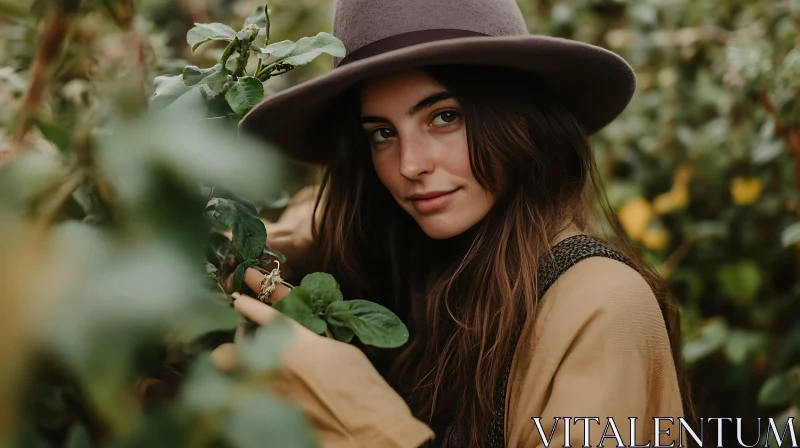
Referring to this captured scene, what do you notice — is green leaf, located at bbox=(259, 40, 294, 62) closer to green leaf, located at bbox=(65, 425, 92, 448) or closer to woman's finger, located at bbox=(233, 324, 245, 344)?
woman's finger, located at bbox=(233, 324, 245, 344)

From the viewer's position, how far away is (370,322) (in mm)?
980

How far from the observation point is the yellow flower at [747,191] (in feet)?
6.93

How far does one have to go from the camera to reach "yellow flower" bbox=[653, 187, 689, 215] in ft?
7.36

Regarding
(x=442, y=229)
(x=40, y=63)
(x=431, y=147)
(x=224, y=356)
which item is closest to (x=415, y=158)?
(x=431, y=147)

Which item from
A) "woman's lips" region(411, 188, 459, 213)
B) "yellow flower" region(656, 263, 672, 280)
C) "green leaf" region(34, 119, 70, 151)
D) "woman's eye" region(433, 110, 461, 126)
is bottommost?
"green leaf" region(34, 119, 70, 151)

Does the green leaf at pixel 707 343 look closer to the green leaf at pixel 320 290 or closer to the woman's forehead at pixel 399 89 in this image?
the woman's forehead at pixel 399 89

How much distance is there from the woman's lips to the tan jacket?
0.87 ft

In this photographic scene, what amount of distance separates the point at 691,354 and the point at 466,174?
106cm

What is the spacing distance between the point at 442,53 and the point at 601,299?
48cm

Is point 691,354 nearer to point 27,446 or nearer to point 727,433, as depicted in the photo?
point 727,433

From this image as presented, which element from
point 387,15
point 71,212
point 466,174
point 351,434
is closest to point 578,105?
point 466,174

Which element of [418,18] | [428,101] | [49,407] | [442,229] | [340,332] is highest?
[418,18]

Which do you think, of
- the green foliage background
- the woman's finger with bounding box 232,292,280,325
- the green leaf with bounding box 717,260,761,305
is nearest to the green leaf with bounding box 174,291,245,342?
the green foliage background

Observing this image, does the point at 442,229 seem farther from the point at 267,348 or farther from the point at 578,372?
the point at 267,348
